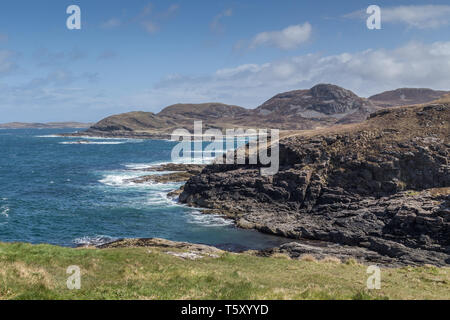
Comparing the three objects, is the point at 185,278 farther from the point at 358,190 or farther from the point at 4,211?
the point at 4,211

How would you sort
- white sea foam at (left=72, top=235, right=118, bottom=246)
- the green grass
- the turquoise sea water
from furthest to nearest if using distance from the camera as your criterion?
1. the turquoise sea water
2. white sea foam at (left=72, top=235, right=118, bottom=246)
3. the green grass

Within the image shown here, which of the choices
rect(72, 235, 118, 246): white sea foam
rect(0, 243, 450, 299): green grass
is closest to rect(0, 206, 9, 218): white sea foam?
rect(72, 235, 118, 246): white sea foam

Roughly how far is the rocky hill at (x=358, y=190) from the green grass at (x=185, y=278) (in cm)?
1334

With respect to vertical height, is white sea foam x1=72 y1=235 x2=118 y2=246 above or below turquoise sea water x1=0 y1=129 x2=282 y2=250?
below

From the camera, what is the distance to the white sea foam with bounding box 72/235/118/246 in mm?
42344

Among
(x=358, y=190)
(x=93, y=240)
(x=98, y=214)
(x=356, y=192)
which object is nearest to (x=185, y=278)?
(x=93, y=240)

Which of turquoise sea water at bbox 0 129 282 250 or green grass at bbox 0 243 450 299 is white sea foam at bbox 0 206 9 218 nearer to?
turquoise sea water at bbox 0 129 282 250

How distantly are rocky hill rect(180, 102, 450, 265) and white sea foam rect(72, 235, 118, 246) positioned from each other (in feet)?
56.8

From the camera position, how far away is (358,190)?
175 feet

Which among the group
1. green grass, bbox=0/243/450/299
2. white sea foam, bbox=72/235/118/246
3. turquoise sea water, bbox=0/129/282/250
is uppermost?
green grass, bbox=0/243/450/299

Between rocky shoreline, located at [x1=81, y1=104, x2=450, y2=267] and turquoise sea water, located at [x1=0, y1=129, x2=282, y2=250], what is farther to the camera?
turquoise sea water, located at [x1=0, y1=129, x2=282, y2=250]

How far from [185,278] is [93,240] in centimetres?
2979

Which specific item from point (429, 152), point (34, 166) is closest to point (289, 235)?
point (429, 152)

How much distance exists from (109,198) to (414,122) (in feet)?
179
